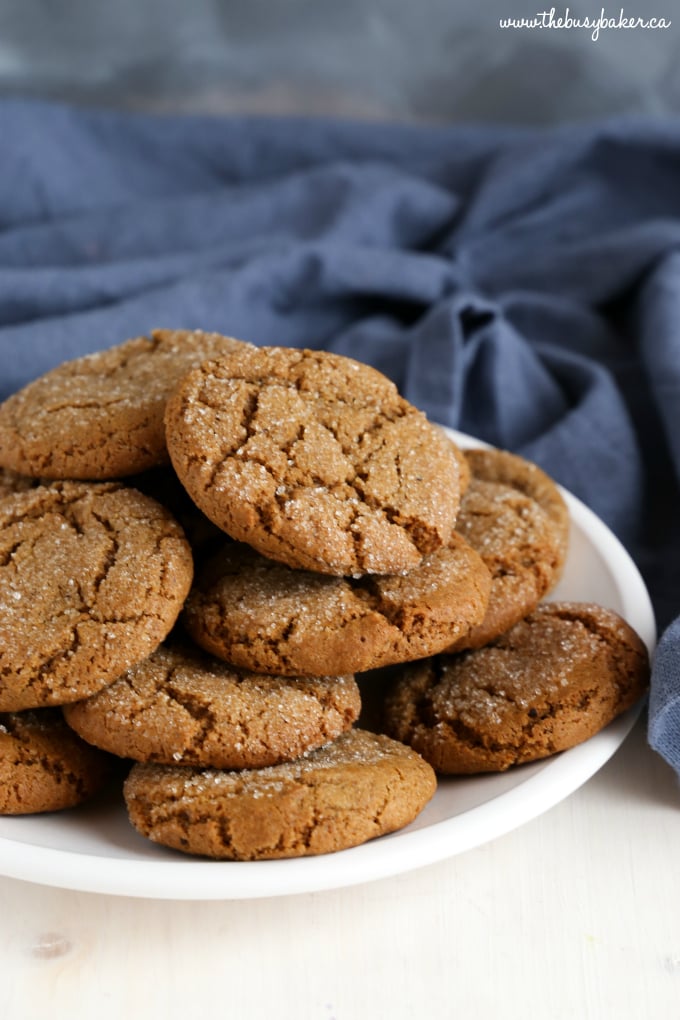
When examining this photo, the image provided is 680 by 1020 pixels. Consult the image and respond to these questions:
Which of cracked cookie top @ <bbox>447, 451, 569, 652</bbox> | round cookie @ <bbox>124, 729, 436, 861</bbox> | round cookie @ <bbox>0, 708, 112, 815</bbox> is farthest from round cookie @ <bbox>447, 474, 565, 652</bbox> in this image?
round cookie @ <bbox>0, 708, 112, 815</bbox>

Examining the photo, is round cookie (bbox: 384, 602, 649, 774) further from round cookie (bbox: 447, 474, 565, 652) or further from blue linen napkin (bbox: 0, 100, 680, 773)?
blue linen napkin (bbox: 0, 100, 680, 773)

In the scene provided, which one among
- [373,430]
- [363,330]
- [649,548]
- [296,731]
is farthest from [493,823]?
[363,330]

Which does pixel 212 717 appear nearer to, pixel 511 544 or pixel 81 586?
pixel 81 586

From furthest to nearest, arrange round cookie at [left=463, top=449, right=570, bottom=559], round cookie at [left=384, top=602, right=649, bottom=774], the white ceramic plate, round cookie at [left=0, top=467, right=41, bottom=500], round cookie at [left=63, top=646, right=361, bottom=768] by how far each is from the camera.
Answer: round cookie at [left=463, top=449, right=570, bottom=559]
round cookie at [left=0, top=467, right=41, bottom=500]
round cookie at [left=384, top=602, right=649, bottom=774]
round cookie at [left=63, top=646, right=361, bottom=768]
the white ceramic plate

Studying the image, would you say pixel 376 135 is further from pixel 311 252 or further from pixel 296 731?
pixel 296 731

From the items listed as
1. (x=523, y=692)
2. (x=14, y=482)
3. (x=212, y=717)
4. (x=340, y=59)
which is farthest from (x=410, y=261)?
(x=212, y=717)

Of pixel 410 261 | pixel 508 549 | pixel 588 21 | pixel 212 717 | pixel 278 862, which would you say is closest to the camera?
pixel 278 862

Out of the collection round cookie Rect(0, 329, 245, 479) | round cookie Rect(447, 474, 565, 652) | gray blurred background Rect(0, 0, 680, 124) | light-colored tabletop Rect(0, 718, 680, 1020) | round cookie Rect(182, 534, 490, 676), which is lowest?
light-colored tabletop Rect(0, 718, 680, 1020)
